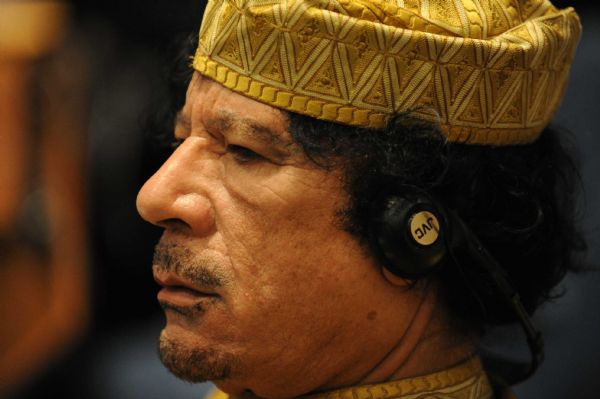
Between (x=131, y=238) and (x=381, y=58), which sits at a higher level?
(x=381, y=58)

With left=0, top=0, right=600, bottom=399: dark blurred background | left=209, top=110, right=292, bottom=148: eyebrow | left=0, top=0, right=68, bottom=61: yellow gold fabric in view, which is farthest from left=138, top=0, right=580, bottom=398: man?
left=0, top=0, right=68, bottom=61: yellow gold fabric

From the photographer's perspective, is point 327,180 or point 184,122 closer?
point 327,180

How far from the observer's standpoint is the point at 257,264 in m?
1.74

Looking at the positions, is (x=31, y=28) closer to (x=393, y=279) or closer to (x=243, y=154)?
(x=243, y=154)

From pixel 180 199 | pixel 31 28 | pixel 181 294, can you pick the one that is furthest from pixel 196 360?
pixel 31 28

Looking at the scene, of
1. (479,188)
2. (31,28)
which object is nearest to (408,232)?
(479,188)

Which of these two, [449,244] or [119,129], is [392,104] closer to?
[449,244]

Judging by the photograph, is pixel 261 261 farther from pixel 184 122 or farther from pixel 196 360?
pixel 184 122

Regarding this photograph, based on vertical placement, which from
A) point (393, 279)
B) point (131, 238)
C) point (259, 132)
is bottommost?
point (131, 238)

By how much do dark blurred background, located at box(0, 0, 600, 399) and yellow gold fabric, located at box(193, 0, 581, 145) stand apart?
0.78 m

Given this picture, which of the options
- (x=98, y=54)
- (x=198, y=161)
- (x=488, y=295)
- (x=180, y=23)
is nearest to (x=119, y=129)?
(x=98, y=54)

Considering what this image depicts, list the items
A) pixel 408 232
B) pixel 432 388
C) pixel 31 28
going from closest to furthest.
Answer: pixel 408 232 → pixel 432 388 → pixel 31 28

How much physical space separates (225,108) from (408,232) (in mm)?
388

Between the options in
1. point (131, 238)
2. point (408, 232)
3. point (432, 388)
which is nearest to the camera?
point (408, 232)
